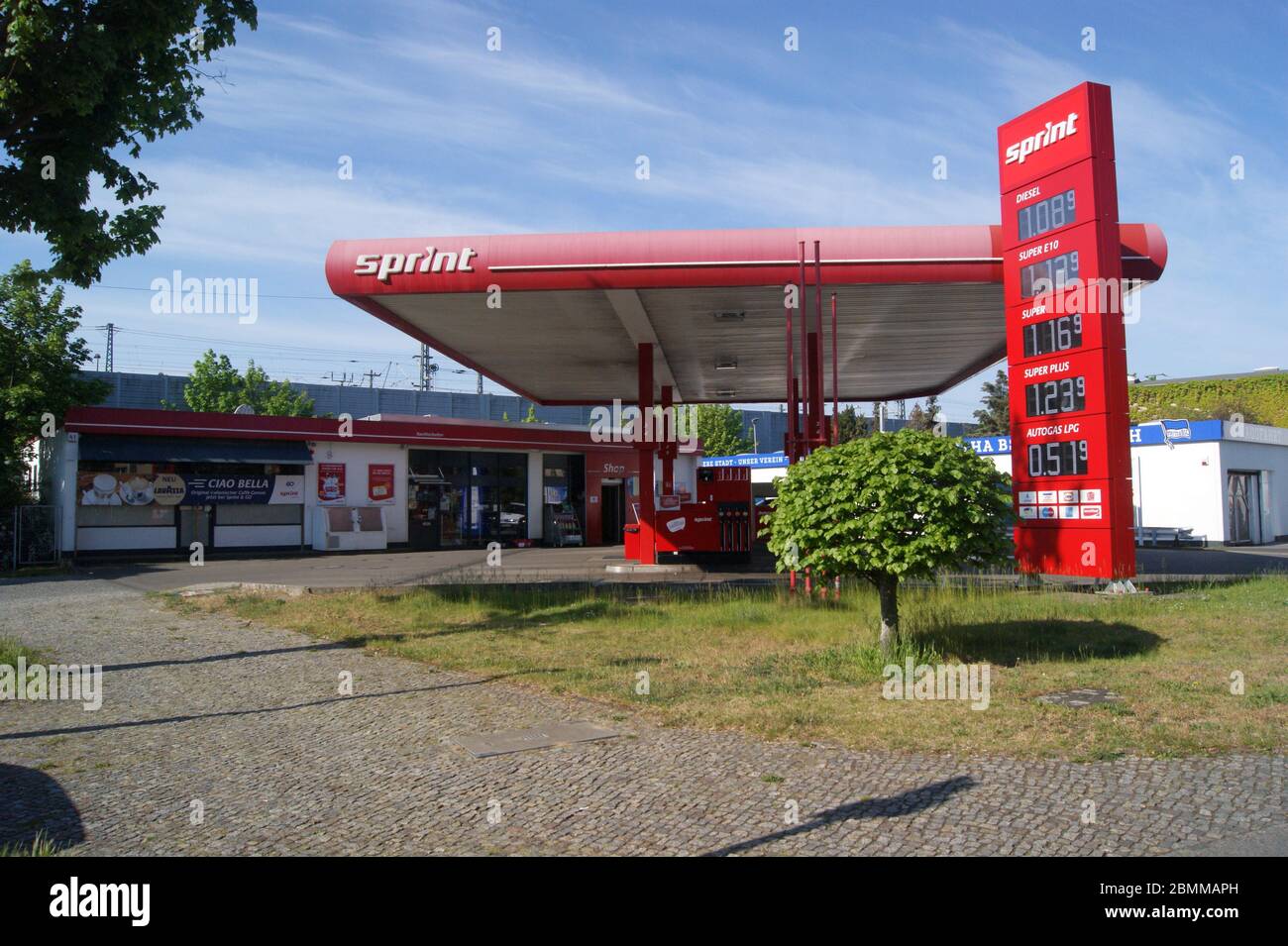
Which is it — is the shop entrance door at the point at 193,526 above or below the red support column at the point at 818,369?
below

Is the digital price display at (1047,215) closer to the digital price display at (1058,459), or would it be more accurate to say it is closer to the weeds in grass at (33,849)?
the digital price display at (1058,459)

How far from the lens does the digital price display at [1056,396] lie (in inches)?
530

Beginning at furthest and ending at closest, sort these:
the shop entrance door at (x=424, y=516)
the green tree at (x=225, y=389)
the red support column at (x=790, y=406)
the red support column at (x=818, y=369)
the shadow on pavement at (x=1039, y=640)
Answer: the green tree at (x=225, y=389) → the shop entrance door at (x=424, y=516) → the red support column at (x=790, y=406) → the red support column at (x=818, y=369) → the shadow on pavement at (x=1039, y=640)

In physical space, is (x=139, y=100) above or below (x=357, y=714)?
above

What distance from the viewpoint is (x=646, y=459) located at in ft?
72.9

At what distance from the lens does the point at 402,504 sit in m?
33.2

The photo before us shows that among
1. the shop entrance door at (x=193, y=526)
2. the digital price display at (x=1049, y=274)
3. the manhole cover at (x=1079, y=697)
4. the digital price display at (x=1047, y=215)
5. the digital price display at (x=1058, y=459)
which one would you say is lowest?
the manhole cover at (x=1079, y=697)

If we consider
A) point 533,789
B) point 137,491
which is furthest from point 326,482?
point 533,789

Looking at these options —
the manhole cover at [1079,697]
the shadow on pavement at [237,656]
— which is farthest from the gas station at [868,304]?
the shadow on pavement at [237,656]

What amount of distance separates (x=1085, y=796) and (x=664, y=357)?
20544 millimetres

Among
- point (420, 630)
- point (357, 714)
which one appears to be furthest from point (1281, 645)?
point (420, 630)
